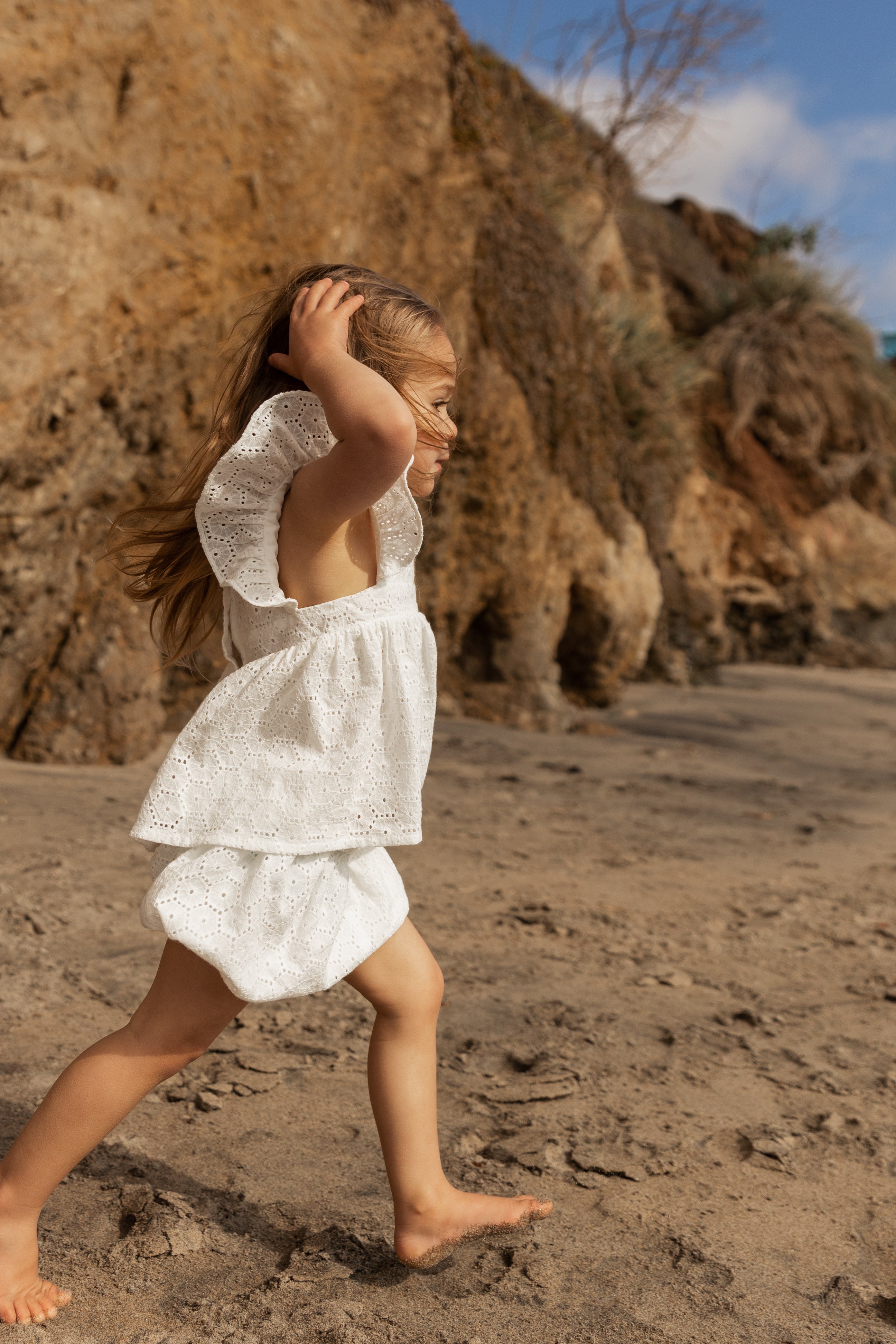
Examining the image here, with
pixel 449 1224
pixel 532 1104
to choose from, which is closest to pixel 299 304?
pixel 449 1224

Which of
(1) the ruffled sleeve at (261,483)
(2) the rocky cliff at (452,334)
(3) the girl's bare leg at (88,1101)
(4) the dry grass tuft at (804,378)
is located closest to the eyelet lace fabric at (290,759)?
(1) the ruffled sleeve at (261,483)

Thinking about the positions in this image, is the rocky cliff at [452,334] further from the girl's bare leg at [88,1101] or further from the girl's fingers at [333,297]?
the girl's bare leg at [88,1101]

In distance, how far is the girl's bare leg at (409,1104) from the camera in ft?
5.08

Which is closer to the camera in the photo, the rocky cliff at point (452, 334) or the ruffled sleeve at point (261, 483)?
the ruffled sleeve at point (261, 483)

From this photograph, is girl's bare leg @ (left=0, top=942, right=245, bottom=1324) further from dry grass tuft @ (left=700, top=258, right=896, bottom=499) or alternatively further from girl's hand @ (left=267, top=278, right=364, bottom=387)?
dry grass tuft @ (left=700, top=258, right=896, bottom=499)

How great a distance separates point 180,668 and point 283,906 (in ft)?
11.4

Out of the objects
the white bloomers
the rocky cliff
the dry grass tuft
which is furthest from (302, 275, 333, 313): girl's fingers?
the dry grass tuft

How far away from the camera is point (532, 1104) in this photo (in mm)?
2035

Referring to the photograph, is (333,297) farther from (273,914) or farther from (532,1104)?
(532,1104)

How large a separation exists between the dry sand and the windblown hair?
88 cm

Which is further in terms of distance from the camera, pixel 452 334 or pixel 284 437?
pixel 452 334

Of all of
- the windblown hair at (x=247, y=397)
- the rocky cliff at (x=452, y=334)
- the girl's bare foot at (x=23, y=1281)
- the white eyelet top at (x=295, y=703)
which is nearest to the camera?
the girl's bare foot at (x=23, y=1281)

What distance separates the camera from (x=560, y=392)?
6871 millimetres

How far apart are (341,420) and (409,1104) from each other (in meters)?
1.01
